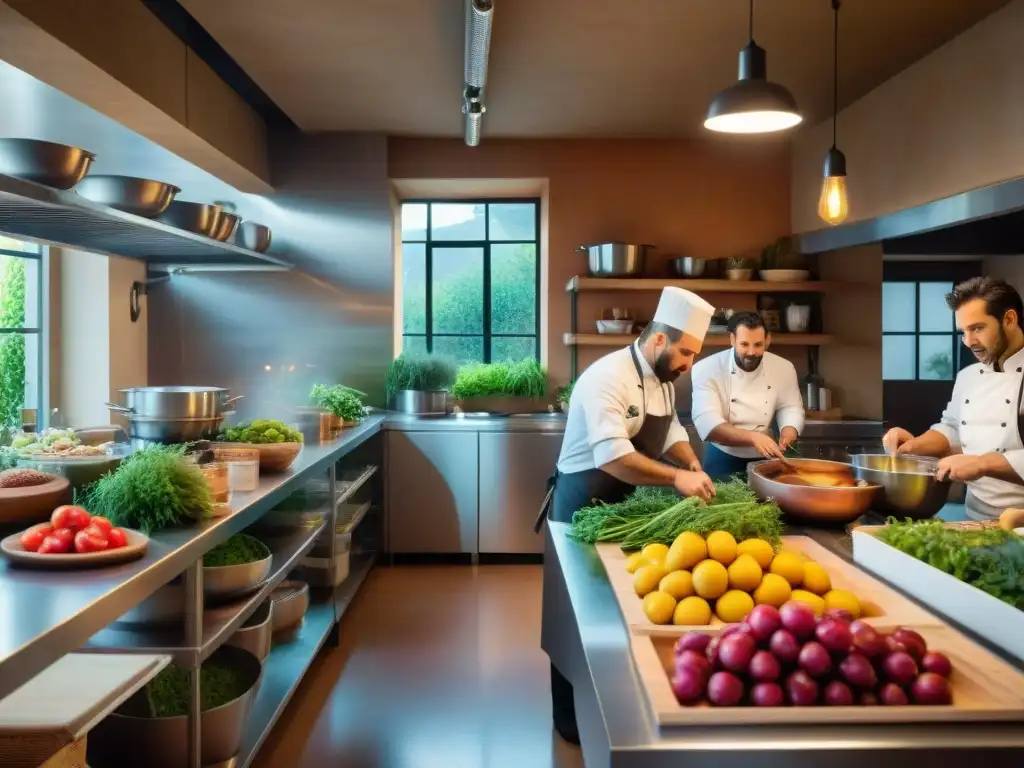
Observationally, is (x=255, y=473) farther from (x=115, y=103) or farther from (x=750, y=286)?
(x=750, y=286)

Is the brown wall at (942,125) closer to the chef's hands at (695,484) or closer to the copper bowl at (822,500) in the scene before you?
the copper bowl at (822,500)

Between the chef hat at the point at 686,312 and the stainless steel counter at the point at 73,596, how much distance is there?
5.30 feet

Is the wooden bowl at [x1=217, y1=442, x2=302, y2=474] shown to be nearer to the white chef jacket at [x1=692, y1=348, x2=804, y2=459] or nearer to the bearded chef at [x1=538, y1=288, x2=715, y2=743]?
the bearded chef at [x1=538, y1=288, x2=715, y2=743]

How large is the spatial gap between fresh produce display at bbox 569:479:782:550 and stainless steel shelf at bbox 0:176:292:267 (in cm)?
195

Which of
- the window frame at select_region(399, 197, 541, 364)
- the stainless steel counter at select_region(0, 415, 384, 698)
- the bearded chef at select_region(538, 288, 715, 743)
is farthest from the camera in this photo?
the window frame at select_region(399, 197, 541, 364)

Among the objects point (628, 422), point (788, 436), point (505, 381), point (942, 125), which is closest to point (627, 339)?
point (505, 381)

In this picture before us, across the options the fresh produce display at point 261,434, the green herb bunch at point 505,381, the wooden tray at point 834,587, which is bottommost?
the wooden tray at point 834,587

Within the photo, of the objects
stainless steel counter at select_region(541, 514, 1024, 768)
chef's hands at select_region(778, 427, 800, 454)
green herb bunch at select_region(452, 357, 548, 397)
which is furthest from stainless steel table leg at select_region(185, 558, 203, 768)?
green herb bunch at select_region(452, 357, 548, 397)

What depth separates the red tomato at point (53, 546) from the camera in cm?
198

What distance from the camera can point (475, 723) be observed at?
3.28m

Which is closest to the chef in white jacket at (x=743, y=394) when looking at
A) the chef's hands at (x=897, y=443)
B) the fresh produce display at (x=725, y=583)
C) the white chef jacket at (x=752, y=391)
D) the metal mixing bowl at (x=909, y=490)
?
the white chef jacket at (x=752, y=391)

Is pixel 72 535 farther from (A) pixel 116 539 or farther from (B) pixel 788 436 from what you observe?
(B) pixel 788 436

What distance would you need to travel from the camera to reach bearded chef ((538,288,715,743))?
3021mm

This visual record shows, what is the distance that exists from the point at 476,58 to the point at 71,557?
2858mm
